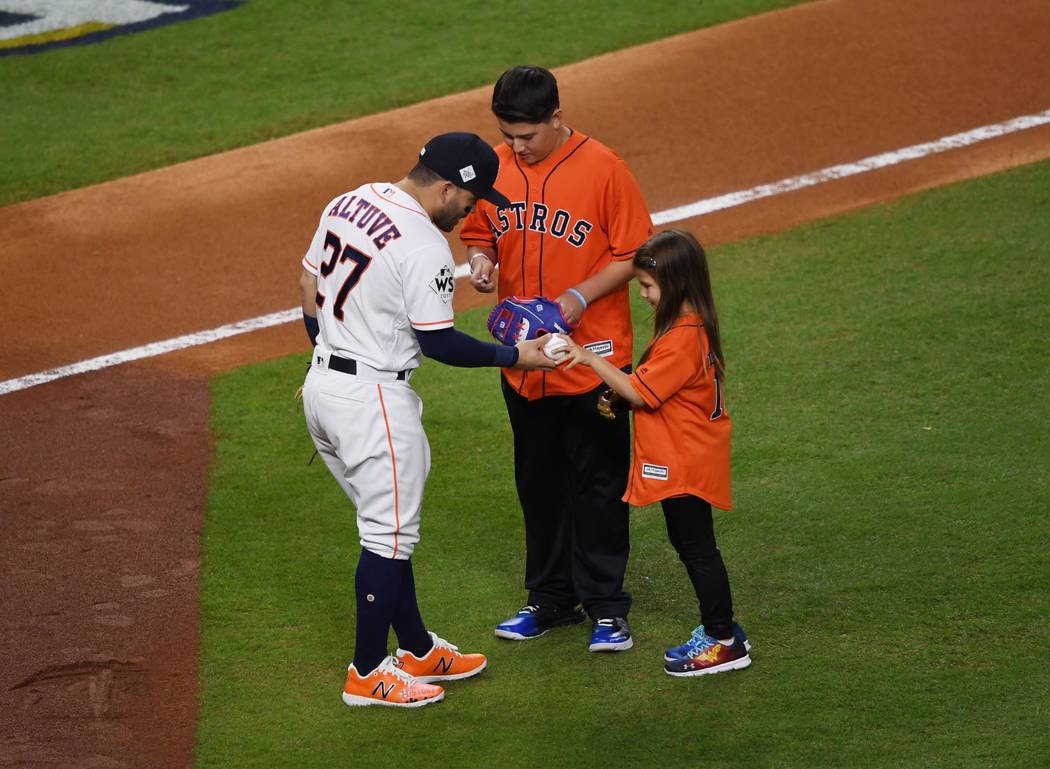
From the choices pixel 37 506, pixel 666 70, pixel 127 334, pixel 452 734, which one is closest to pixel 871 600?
pixel 452 734

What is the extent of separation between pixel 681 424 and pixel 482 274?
34.9 inches

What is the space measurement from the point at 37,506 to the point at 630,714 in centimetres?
308

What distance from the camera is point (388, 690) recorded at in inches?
190

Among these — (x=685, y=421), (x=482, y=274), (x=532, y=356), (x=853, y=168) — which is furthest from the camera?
(x=853, y=168)

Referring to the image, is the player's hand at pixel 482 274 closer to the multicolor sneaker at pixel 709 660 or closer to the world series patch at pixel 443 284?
the world series patch at pixel 443 284

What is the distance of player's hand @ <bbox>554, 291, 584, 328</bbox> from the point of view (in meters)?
4.93

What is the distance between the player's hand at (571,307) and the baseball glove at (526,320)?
19mm

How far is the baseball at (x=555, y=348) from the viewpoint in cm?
476

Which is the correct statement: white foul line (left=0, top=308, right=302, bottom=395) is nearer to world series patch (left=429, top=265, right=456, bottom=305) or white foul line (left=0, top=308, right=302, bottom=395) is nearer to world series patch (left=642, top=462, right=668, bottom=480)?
world series patch (left=429, top=265, right=456, bottom=305)

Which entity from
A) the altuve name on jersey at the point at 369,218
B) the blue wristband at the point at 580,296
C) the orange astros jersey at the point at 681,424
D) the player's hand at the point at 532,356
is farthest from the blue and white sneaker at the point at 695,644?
the altuve name on jersey at the point at 369,218

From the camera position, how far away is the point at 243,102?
11.6 metres

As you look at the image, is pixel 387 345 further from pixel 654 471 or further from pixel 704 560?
pixel 704 560

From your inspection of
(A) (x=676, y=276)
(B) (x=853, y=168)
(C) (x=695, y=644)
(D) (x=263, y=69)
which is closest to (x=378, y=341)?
(A) (x=676, y=276)

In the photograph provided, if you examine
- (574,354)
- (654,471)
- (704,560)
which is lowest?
(704,560)
